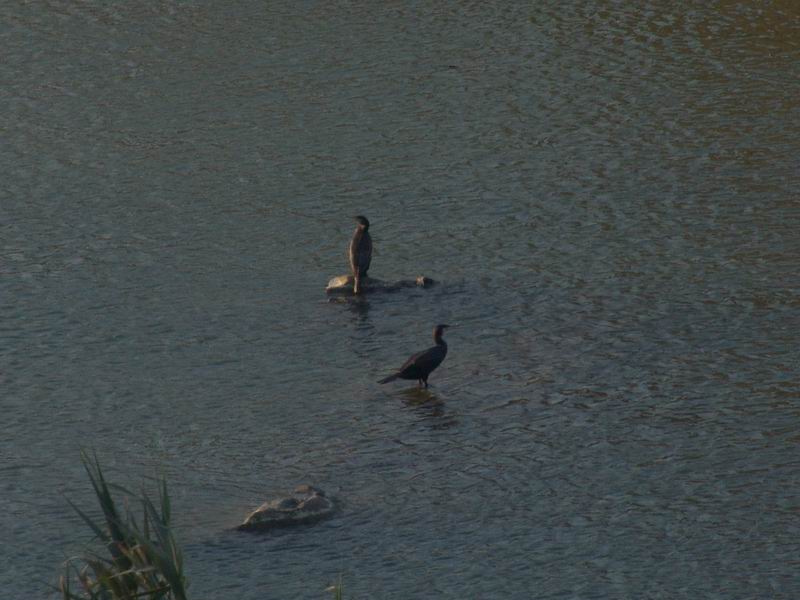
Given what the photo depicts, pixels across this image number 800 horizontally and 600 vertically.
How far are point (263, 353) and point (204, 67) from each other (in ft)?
44.3

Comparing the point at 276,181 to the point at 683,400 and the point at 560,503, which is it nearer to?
the point at 683,400

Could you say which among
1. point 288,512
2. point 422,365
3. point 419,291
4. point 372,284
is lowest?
point 288,512

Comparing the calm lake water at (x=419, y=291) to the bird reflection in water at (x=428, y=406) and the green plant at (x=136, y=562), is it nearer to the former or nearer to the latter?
the bird reflection in water at (x=428, y=406)

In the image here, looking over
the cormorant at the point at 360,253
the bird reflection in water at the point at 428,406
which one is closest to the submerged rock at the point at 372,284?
the cormorant at the point at 360,253

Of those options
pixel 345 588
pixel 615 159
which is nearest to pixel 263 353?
pixel 345 588

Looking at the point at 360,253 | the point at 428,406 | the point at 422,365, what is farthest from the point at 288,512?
the point at 360,253

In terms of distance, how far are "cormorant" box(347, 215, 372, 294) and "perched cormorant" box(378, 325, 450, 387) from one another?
298 centimetres

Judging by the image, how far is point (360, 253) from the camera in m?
21.6

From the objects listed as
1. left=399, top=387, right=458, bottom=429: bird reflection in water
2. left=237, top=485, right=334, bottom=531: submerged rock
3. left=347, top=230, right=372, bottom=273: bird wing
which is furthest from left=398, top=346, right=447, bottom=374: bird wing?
left=237, top=485, right=334, bottom=531: submerged rock

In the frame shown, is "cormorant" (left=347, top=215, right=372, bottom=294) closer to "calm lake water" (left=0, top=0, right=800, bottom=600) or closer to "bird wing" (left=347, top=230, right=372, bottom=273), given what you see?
"bird wing" (left=347, top=230, right=372, bottom=273)

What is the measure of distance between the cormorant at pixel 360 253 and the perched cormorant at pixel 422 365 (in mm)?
2983

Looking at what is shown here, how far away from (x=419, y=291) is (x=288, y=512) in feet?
23.5

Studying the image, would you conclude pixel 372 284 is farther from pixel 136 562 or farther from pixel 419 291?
pixel 136 562

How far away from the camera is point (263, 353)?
19672 millimetres
